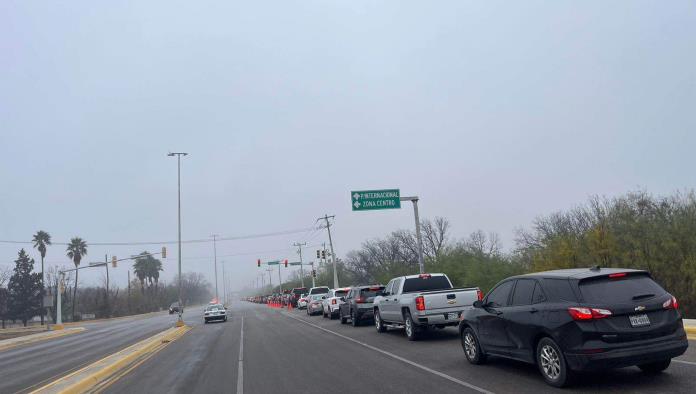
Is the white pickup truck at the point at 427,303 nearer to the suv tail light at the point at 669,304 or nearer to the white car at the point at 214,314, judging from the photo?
the suv tail light at the point at 669,304

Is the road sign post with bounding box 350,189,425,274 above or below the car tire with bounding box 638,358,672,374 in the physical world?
above

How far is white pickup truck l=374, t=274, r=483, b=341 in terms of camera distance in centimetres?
1602

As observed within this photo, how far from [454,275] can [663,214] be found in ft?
48.6

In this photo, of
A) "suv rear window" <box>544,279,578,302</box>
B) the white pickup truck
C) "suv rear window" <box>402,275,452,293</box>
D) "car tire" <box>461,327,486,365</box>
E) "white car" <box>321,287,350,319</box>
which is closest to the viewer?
"suv rear window" <box>544,279,578,302</box>

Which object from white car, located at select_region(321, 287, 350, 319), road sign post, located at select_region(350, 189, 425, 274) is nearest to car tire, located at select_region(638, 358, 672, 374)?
road sign post, located at select_region(350, 189, 425, 274)

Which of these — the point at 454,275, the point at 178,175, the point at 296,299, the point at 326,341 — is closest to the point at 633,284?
the point at 326,341

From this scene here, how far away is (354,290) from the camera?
2495cm

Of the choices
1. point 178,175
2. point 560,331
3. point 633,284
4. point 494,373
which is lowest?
point 494,373

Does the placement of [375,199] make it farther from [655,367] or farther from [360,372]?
[655,367]

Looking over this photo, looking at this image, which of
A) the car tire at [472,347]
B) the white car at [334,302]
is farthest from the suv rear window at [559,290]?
the white car at [334,302]

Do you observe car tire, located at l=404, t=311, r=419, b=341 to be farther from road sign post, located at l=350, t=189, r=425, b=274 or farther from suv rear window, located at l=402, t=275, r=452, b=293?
road sign post, located at l=350, t=189, r=425, b=274

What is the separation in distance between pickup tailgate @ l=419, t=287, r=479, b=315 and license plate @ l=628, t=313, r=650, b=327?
324 inches

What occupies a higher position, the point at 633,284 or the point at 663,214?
the point at 663,214

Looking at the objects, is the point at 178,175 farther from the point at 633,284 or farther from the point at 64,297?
the point at 64,297
